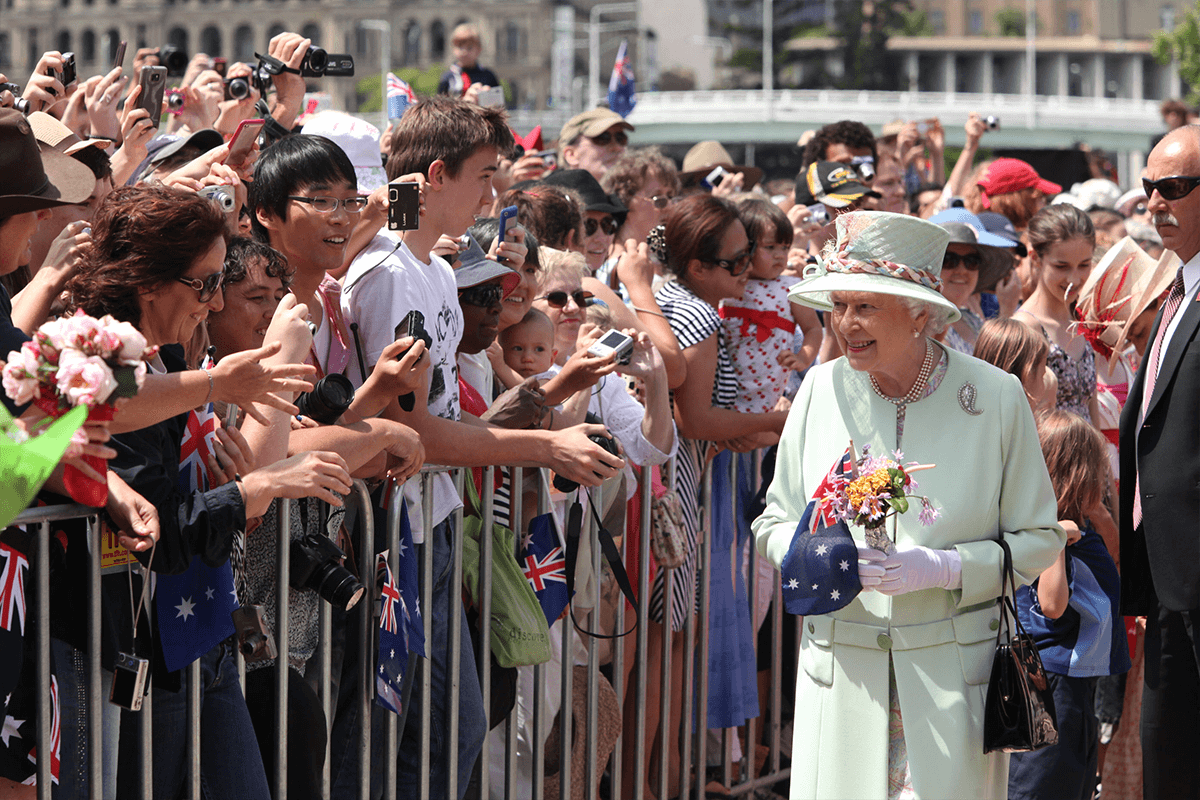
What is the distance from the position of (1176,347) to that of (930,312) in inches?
36.1

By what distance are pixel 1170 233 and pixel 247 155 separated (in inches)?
125

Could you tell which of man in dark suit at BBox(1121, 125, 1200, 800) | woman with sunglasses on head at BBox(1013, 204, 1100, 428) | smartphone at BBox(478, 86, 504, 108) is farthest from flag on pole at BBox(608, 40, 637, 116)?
man in dark suit at BBox(1121, 125, 1200, 800)

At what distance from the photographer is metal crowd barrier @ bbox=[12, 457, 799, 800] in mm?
3109

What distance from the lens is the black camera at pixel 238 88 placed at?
18.5ft

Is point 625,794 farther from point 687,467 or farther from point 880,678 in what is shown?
point 880,678

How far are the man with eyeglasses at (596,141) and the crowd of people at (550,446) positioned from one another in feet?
8.61

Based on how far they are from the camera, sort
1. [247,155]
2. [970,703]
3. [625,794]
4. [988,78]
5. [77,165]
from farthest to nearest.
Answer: [988,78], [625,794], [247,155], [970,703], [77,165]

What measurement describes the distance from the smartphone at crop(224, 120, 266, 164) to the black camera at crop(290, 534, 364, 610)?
72.1 inches

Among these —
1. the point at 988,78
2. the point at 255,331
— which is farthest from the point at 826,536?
the point at 988,78

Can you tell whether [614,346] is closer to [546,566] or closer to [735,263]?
[546,566]

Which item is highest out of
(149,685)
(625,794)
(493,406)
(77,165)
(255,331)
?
(77,165)

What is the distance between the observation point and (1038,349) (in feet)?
18.1

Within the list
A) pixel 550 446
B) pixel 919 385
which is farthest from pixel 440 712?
pixel 919 385

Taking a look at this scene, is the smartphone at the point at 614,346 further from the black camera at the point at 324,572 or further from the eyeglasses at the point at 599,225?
the eyeglasses at the point at 599,225
